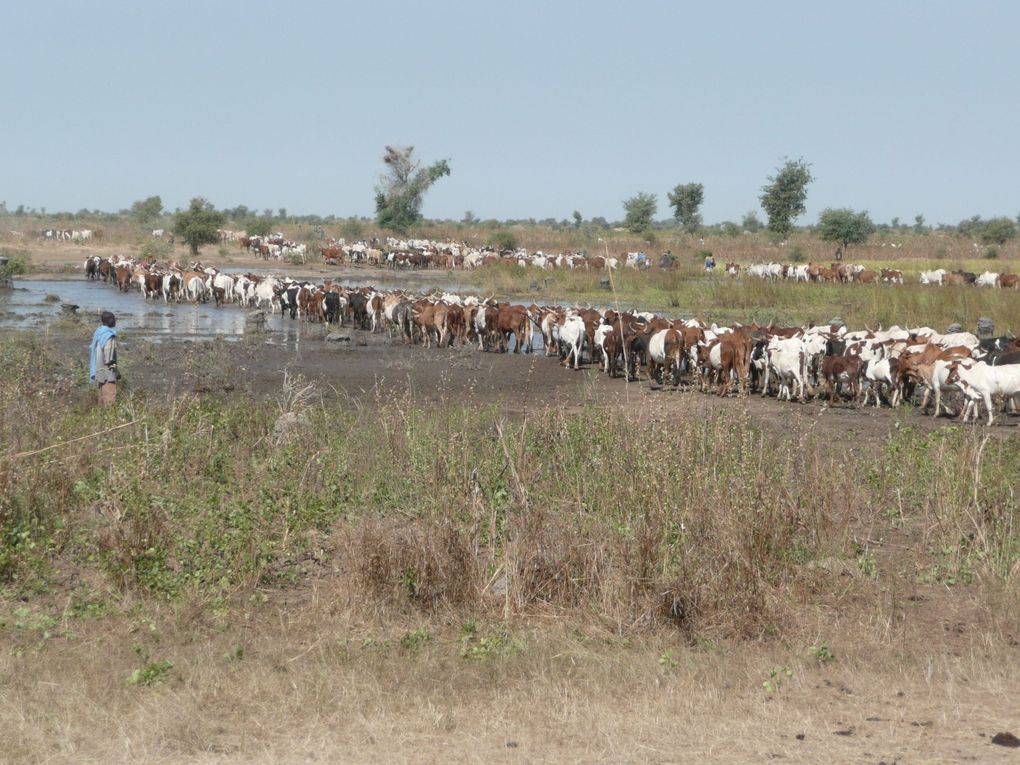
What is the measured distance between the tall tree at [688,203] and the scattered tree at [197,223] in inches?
1161

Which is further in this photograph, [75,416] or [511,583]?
[75,416]

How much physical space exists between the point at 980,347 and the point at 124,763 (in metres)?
15.9

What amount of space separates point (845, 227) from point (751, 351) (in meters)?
46.4

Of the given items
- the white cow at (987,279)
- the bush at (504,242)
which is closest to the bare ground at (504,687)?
the white cow at (987,279)

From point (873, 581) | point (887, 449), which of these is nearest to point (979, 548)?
point (873, 581)

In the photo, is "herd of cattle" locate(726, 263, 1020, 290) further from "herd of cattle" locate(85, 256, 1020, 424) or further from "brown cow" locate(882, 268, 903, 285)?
"herd of cattle" locate(85, 256, 1020, 424)

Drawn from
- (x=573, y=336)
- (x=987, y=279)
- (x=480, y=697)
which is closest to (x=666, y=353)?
(x=573, y=336)

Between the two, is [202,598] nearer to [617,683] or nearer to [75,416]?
[617,683]

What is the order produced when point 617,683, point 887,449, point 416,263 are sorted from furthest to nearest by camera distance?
point 416,263
point 887,449
point 617,683

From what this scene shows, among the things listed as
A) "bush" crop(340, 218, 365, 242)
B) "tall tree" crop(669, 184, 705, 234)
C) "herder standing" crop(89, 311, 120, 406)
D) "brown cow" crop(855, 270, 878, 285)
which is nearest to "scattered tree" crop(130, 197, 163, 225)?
"bush" crop(340, 218, 365, 242)

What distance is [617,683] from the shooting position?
20.2ft

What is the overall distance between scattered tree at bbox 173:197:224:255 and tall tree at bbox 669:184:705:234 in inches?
1161

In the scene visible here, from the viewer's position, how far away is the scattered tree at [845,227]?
62156 millimetres

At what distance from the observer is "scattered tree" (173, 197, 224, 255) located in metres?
60.4
